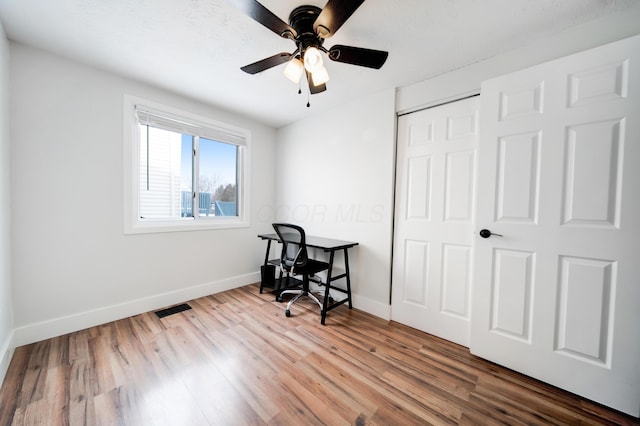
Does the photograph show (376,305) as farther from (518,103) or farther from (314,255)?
(518,103)

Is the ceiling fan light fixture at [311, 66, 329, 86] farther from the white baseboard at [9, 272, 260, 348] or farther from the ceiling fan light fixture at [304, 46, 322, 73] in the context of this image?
the white baseboard at [9, 272, 260, 348]

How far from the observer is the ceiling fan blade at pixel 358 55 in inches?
54.6

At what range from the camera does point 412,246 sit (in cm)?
229

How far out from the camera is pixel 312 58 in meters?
1.39

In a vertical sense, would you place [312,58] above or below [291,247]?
above

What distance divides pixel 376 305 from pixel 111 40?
3.29 m

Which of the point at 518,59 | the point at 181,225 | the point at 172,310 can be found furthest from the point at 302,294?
the point at 518,59

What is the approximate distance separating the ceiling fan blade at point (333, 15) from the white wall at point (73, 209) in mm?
2112

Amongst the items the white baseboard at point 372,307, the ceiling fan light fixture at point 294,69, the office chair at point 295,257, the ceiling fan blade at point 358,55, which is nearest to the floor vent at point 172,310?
the office chair at point 295,257

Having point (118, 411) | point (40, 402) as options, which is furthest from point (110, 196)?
point (118, 411)

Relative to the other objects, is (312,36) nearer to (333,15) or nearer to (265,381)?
(333,15)

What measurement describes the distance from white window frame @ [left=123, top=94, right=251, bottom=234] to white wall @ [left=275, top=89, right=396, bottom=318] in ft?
2.47

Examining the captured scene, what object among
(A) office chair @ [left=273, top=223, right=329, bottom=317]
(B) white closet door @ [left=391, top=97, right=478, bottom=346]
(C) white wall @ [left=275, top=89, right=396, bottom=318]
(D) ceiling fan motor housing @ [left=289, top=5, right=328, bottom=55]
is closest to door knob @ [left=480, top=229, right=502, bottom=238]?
(B) white closet door @ [left=391, top=97, right=478, bottom=346]

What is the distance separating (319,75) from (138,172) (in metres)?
2.14
